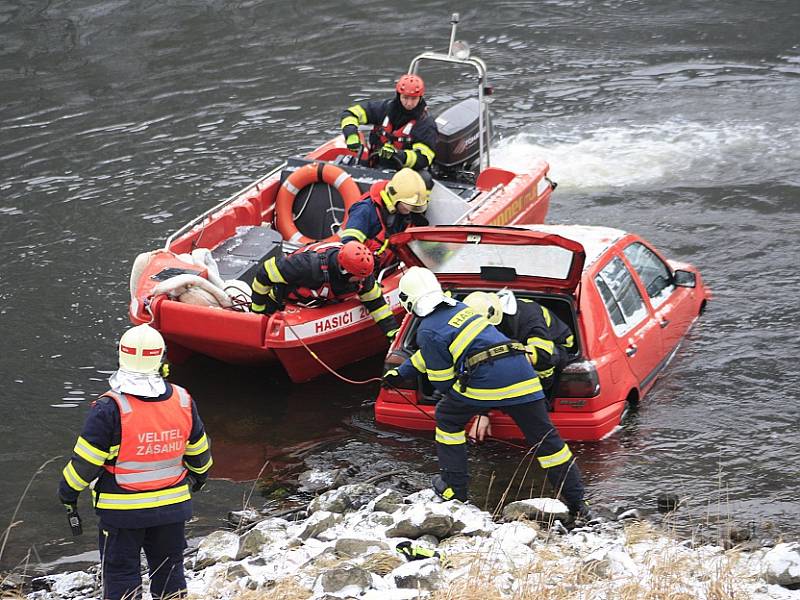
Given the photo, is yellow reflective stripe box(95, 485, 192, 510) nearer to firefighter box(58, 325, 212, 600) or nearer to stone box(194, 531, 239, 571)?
firefighter box(58, 325, 212, 600)

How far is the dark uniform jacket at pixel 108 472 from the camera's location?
583 centimetres

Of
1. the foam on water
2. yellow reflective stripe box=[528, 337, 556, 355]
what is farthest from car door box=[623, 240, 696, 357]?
the foam on water

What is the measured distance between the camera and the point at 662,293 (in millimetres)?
9766

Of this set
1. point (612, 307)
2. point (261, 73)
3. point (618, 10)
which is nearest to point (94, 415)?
point (612, 307)

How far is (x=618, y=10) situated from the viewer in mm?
21766

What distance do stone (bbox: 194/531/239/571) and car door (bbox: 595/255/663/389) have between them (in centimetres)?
314

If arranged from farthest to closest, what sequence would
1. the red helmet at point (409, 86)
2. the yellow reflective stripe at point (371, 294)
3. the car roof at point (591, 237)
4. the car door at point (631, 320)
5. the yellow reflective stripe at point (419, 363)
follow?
1. the red helmet at point (409, 86)
2. the yellow reflective stripe at point (371, 294)
3. the car roof at point (591, 237)
4. the car door at point (631, 320)
5. the yellow reflective stripe at point (419, 363)

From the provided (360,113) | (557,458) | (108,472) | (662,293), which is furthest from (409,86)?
(108,472)

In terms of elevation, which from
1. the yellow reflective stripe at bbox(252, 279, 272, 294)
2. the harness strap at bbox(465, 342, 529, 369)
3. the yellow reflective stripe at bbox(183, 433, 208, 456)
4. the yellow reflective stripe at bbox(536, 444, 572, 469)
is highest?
the yellow reflective stripe at bbox(183, 433, 208, 456)

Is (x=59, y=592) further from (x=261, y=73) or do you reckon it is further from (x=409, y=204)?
(x=261, y=73)

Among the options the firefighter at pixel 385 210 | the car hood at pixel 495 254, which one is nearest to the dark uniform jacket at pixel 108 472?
the car hood at pixel 495 254

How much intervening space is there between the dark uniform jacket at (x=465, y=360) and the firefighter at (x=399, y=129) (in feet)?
15.3

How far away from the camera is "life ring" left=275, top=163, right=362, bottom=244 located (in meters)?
11.5

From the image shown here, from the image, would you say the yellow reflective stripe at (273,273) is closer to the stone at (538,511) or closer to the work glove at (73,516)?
the stone at (538,511)
